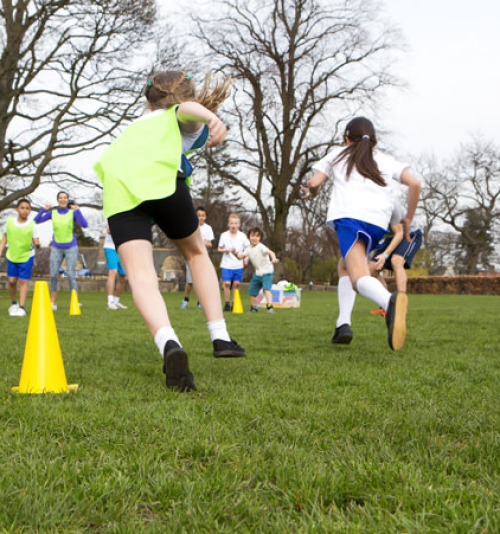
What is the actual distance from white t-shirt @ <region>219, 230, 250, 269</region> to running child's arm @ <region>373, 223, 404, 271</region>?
531 cm

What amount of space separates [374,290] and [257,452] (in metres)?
2.45

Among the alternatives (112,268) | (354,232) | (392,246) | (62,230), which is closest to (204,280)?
(354,232)

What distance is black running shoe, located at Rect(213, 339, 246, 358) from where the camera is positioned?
10.9ft

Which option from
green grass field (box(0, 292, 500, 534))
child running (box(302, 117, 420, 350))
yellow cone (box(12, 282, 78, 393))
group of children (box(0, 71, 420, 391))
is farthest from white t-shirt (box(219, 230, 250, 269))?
yellow cone (box(12, 282, 78, 393))

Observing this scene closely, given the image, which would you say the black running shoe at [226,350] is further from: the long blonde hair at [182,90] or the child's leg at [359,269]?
the long blonde hair at [182,90]

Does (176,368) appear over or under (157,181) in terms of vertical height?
under

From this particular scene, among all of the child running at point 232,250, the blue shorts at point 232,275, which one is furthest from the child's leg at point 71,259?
the blue shorts at point 232,275

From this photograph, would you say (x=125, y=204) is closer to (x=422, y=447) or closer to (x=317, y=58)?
(x=422, y=447)

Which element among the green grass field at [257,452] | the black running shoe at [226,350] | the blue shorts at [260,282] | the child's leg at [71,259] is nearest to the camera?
the green grass field at [257,452]

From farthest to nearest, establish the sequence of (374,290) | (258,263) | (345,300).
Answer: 1. (258,263)
2. (345,300)
3. (374,290)

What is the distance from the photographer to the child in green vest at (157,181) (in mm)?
2910

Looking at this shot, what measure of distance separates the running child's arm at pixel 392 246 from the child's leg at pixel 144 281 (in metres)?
2.51

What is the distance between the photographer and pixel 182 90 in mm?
3213

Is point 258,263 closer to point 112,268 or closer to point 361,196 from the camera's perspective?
point 112,268
